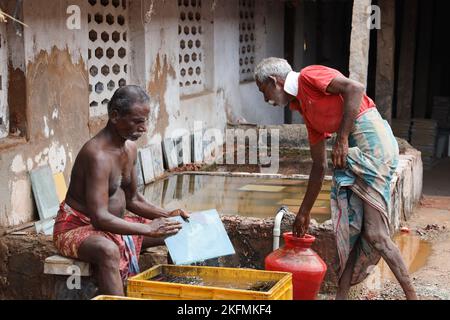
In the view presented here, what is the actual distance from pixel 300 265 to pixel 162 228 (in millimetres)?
887

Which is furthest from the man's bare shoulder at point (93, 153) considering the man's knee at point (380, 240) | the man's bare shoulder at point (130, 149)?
the man's knee at point (380, 240)

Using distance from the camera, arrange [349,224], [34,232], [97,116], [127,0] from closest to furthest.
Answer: [349,224]
[34,232]
[97,116]
[127,0]

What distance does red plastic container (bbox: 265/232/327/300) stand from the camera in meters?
4.76

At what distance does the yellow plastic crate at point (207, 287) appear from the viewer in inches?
157

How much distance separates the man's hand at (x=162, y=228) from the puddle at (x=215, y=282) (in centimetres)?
24

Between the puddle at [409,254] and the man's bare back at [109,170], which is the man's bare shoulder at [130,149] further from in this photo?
the puddle at [409,254]

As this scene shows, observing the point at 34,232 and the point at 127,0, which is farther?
the point at 127,0

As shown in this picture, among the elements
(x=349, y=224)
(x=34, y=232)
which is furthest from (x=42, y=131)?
(x=349, y=224)

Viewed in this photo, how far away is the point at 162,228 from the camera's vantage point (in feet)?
15.0

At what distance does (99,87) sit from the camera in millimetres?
8367

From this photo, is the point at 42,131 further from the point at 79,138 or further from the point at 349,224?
the point at 349,224

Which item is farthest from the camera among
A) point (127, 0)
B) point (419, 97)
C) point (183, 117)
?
point (419, 97)

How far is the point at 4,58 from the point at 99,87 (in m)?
1.93

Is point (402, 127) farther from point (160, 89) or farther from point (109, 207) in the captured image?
point (109, 207)
